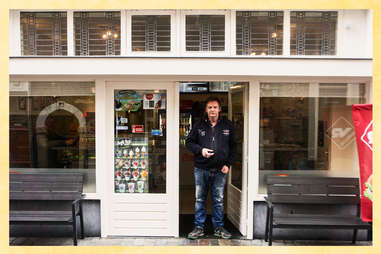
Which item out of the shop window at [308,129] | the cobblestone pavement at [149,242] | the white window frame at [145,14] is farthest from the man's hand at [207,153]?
the white window frame at [145,14]

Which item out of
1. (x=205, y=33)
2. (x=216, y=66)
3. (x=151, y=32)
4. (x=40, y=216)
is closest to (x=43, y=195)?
(x=40, y=216)

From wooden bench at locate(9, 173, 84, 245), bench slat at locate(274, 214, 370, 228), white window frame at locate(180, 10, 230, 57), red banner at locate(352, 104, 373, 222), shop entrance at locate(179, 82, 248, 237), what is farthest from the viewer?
shop entrance at locate(179, 82, 248, 237)

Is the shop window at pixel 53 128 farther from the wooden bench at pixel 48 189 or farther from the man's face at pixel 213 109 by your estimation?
the man's face at pixel 213 109

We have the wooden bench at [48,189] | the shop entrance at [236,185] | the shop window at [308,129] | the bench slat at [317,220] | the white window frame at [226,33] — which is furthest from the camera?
the shop entrance at [236,185]

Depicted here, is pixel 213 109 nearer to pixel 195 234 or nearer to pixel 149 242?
pixel 195 234

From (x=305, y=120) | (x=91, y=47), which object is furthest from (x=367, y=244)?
(x=91, y=47)

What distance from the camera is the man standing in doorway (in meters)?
4.45

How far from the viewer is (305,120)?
4699 mm

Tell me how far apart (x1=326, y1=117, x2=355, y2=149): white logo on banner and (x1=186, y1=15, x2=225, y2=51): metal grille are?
6.92ft

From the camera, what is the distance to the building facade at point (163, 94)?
Answer: 13.7 ft

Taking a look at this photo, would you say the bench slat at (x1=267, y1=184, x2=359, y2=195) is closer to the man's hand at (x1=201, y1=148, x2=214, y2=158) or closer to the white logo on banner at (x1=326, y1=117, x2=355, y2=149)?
the white logo on banner at (x1=326, y1=117, x2=355, y2=149)

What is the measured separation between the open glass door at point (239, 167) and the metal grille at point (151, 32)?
1.38 m

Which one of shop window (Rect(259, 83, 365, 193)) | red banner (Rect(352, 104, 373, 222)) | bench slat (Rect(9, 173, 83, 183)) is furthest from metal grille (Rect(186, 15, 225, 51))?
bench slat (Rect(9, 173, 83, 183))
